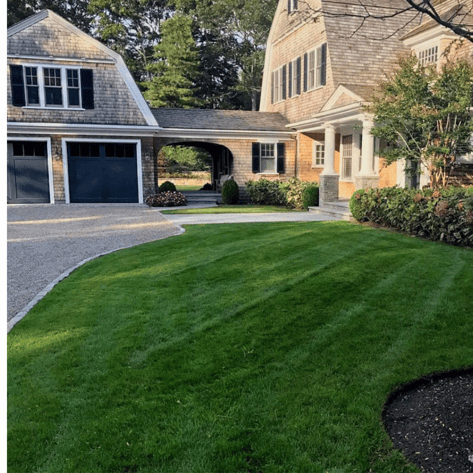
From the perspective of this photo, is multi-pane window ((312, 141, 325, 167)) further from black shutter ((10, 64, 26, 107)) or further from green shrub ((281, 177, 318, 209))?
black shutter ((10, 64, 26, 107))

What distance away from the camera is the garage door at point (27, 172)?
1920cm

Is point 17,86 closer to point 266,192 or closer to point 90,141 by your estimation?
point 90,141

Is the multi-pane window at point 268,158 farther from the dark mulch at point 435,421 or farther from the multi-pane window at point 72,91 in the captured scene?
the dark mulch at point 435,421

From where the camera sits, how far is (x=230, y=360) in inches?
161

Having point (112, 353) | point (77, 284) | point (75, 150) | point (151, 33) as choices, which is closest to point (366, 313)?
point (112, 353)

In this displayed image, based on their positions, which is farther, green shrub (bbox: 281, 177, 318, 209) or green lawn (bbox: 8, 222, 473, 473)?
green shrub (bbox: 281, 177, 318, 209)

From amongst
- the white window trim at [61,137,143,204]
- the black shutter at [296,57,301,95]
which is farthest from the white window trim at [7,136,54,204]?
the black shutter at [296,57,301,95]

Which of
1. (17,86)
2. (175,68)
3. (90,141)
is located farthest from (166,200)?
(175,68)

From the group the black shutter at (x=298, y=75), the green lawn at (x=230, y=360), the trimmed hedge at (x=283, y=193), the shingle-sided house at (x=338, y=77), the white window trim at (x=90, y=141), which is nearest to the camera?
the green lawn at (x=230, y=360)

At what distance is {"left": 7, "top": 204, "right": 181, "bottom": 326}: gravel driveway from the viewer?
7054 mm

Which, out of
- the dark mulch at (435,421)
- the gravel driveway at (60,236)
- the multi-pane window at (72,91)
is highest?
the multi-pane window at (72,91)

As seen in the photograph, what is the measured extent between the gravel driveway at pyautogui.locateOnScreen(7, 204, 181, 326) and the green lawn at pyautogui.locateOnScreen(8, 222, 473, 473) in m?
0.65

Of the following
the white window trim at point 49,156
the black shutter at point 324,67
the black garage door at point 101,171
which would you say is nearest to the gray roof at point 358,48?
the black shutter at point 324,67

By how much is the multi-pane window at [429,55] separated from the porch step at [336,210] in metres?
5.18
